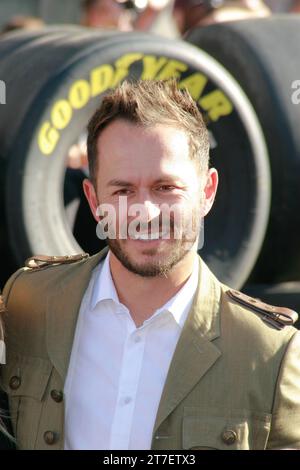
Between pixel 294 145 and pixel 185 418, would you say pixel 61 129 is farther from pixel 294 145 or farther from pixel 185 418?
pixel 185 418

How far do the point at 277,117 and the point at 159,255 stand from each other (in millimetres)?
1888

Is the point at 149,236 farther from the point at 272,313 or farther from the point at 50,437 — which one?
the point at 50,437

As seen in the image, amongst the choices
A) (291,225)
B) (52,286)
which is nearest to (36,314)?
(52,286)

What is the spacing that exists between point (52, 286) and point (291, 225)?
1.67 meters

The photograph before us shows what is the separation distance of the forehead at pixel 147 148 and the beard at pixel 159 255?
0.13 meters

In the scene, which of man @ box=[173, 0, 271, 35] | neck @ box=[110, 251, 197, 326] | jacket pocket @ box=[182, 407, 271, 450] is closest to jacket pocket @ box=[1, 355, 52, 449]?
neck @ box=[110, 251, 197, 326]

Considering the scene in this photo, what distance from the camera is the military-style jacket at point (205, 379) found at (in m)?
2.23

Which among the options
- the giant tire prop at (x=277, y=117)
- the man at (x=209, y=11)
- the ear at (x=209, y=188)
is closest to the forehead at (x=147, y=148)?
the ear at (x=209, y=188)

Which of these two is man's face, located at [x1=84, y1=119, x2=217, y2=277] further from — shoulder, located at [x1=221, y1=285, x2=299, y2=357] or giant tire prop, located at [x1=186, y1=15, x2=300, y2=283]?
giant tire prop, located at [x1=186, y1=15, x2=300, y2=283]

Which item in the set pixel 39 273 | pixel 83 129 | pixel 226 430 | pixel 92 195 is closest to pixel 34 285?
pixel 39 273

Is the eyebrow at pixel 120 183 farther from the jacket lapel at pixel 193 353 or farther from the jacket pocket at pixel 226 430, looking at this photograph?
the jacket pocket at pixel 226 430

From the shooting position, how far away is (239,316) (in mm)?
2348

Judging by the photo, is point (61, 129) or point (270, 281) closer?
point (61, 129)

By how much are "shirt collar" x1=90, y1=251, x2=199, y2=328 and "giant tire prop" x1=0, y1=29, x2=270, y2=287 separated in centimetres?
112
